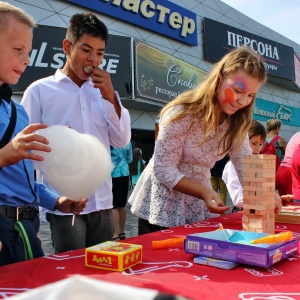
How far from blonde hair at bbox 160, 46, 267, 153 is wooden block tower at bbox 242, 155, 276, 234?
0.36 metres

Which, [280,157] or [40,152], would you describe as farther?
[280,157]

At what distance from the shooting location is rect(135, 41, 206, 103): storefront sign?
10133 mm

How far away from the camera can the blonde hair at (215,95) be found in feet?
5.16

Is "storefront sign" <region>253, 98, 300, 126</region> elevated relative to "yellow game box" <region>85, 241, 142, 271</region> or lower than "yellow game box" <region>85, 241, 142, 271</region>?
elevated

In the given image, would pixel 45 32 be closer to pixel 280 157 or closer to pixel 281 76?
pixel 280 157

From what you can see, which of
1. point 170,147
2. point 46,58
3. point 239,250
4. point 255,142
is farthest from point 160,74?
point 239,250

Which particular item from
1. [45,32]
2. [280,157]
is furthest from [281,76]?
[280,157]

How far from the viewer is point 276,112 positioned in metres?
17.5

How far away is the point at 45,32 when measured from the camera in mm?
8562

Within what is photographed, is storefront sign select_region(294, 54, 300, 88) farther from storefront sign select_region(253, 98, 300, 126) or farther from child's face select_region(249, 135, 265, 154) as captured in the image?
child's face select_region(249, 135, 265, 154)

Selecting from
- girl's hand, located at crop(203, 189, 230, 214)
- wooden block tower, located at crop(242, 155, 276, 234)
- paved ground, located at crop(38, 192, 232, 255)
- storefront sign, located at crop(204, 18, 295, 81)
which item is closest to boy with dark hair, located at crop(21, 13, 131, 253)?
girl's hand, located at crop(203, 189, 230, 214)

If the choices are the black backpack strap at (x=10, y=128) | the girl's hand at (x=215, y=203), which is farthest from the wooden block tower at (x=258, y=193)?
the black backpack strap at (x=10, y=128)

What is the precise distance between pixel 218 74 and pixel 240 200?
67 cm

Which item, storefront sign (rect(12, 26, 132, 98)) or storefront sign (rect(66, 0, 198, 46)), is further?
Result: storefront sign (rect(66, 0, 198, 46))
